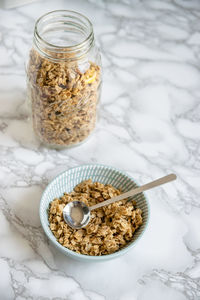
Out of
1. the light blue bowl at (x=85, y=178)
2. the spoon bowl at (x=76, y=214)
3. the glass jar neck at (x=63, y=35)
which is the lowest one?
the spoon bowl at (x=76, y=214)

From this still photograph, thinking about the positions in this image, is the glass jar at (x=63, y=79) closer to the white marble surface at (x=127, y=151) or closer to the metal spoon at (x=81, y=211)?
the white marble surface at (x=127, y=151)

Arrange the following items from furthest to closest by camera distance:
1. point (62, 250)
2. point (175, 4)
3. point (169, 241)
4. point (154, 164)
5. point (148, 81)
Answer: point (175, 4)
point (148, 81)
point (154, 164)
point (169, 241)
point (62, 250)

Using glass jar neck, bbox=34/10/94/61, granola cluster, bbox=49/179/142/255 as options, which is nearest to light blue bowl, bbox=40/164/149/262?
granola cluster, bbox=49/179/142/255

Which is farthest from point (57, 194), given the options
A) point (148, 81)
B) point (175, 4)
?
point (175, 4)

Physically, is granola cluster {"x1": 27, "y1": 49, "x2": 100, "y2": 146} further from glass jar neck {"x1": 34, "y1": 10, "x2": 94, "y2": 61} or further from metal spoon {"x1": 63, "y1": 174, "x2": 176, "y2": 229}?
metal spoon {"x1": 63, "y1": 174, "x2": 176, "y2": 229}

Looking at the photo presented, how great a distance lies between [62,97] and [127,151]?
0.25 m

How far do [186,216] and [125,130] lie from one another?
0.28m

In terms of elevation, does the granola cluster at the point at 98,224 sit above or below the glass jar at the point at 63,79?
below

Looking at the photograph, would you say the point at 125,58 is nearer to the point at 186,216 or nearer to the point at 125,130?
the point at 125,130

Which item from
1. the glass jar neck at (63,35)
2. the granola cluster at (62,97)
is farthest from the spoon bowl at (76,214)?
the glass jar neck at (63,35)

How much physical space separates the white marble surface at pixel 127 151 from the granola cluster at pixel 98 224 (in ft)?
0.16

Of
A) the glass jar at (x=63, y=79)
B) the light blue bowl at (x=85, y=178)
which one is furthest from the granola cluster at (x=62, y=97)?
the light blue bowl at (x=85, y=178)

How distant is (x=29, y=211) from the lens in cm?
95

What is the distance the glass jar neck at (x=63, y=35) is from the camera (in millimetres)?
898
